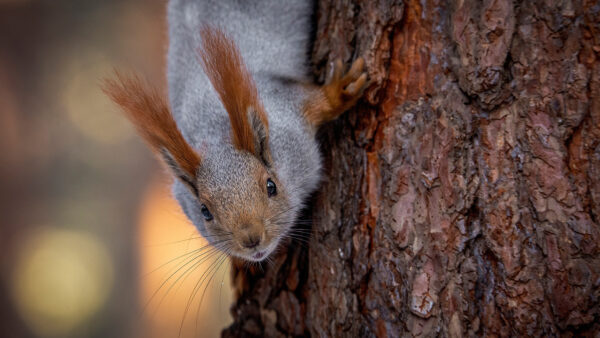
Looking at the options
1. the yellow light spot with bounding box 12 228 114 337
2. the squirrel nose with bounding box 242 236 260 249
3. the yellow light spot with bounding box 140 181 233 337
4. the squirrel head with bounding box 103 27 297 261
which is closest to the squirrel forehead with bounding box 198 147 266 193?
the squirrel head with bounding box 103 27 297 261

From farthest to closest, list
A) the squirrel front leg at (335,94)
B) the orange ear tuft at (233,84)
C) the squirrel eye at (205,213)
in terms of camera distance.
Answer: the squirrel eye at (205,213) → the squirrel front leg at (335,94) → the orange ear tuft at (233,84)

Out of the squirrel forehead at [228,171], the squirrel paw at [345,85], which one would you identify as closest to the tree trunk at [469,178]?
the squirrel paw at [345,85]

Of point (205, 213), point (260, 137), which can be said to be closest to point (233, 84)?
point (260, 137)

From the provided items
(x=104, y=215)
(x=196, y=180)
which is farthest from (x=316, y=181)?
(x=104, y=215)

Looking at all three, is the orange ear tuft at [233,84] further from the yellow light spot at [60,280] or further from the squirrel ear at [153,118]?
the yellow light spot at [60,280]

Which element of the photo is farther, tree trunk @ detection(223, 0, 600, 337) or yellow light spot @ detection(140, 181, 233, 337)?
yellow light spot @ detection(140, 181, 233, 337)

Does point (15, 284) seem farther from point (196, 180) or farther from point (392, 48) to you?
point (392, 48)

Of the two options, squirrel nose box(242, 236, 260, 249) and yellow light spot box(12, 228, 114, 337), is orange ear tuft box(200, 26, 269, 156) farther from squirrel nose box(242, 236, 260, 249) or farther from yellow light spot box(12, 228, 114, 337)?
yellow light spot box(12, 228, 114, 337)

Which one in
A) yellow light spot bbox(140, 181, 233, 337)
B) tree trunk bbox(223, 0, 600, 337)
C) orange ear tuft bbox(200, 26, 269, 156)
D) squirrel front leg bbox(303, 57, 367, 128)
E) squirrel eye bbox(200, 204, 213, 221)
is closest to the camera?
tree trunk bbox(223, 0, 600, 337)
